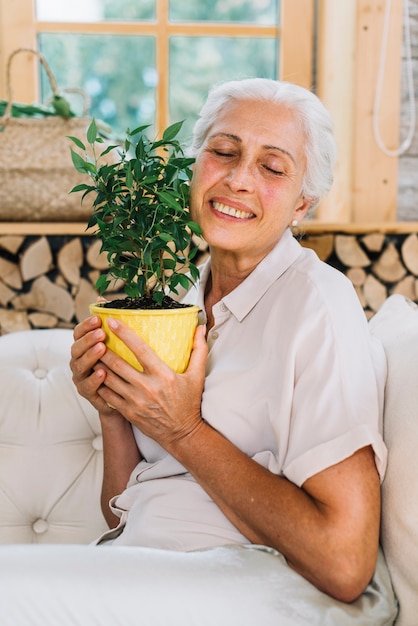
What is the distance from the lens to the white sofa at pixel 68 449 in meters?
1.18

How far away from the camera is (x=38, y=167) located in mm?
2166

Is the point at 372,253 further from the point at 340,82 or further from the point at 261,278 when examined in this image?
the point at 261,278

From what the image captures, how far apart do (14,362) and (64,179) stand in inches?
24.7

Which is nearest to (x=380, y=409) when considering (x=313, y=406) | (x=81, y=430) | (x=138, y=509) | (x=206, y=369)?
(x=313, y=406)

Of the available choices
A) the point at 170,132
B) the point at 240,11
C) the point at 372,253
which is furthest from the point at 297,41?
the point at 170,132

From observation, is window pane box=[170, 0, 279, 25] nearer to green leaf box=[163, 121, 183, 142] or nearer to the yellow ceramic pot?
green leaf box=[163, 121, 183, 142]

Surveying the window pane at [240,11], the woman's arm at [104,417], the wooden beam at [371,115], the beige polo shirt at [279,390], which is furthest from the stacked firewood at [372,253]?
the window pane at [240,11]

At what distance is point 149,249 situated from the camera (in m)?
1.23

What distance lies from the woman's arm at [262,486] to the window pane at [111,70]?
5.84ft

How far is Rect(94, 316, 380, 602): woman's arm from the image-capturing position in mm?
1096

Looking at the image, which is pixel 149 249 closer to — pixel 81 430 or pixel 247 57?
pixel 81 430

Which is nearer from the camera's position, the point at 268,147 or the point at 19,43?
the point at 268,147

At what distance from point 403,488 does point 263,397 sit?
0.89ft


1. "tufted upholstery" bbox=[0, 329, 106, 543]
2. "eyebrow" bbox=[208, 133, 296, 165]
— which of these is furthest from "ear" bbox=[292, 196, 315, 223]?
"tufted upholstery" bbox=[0, 329, 106, 543]
